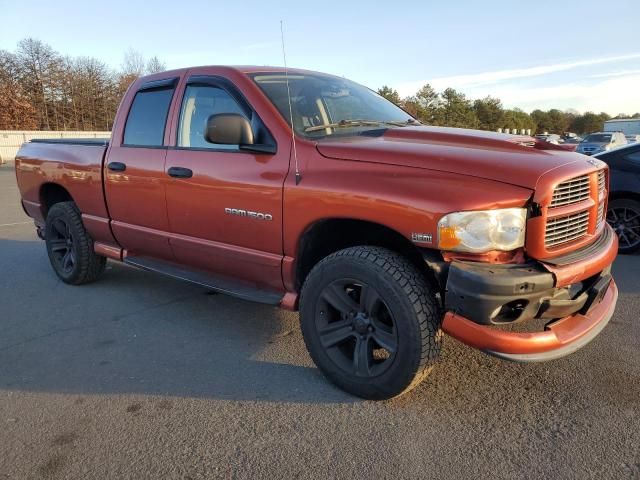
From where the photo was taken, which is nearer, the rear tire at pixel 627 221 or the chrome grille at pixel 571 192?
the chrome grille at pixel 571 192

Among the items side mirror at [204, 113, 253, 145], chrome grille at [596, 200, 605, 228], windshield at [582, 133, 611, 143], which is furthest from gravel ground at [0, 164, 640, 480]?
windshield at [582, 133, 611, 143]

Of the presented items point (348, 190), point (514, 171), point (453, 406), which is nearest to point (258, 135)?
point (348, 190)

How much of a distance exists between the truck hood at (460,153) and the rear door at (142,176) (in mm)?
1551

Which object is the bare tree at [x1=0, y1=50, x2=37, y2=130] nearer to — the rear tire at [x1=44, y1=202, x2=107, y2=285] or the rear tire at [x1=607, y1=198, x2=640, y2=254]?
the rear tire at [x1=44, y1=202, x2=107, y2=285]

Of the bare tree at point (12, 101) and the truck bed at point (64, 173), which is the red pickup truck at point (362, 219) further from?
the bare tree at point (12, 101)

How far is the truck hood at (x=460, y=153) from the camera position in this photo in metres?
2.45

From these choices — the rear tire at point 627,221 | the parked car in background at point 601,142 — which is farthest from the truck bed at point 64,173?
the parked car in background at point 601,142

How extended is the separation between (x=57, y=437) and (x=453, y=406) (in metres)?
2.11

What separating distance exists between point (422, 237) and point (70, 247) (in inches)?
160

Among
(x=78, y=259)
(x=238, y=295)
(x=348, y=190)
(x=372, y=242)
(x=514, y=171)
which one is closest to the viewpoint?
(x=514, y=171)

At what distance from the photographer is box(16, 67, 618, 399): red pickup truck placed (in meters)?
2.40

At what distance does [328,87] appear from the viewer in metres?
3.85

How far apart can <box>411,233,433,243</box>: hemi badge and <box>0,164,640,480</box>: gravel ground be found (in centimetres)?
97

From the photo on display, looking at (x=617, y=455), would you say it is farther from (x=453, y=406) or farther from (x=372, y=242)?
(x=372, y=242)
